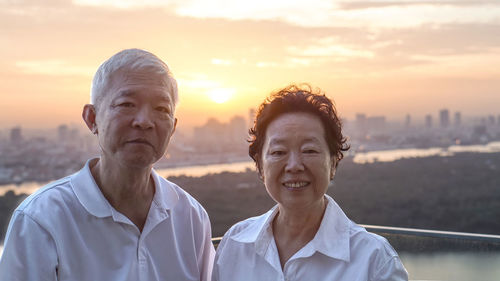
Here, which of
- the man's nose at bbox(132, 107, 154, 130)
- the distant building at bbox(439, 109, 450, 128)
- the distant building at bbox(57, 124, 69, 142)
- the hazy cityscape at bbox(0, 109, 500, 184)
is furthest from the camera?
the distant building at bbox(439, 109, 450, 128)

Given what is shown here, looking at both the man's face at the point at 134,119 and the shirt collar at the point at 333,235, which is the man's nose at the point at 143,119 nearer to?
the man's face at the point at 134,119

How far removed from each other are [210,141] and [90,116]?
11318 mm

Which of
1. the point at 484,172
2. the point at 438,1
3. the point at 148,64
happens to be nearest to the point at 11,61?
the point at 438,1

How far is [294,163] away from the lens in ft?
5.84

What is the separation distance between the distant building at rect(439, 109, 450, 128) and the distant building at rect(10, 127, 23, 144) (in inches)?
620

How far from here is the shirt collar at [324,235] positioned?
1699mm

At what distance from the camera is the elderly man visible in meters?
1.76

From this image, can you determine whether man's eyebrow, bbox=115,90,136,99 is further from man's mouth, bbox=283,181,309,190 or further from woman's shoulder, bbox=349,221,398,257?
woman's shoulder, bbox=349,221,398,257

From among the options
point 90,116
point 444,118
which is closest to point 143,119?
point 90,116

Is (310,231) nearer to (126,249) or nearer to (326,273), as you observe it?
(326,273)

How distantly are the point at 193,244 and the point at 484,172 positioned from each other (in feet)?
39.8

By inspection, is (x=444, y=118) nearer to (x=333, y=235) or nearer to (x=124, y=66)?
(x=333, y=235)

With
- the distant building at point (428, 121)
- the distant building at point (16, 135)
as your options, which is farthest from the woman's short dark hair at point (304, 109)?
the distant building at point (428, 121)

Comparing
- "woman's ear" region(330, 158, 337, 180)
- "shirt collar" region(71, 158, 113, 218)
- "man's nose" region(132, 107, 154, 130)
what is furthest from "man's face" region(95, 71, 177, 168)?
"woman's ear" region(330, 158, 337, 180)
